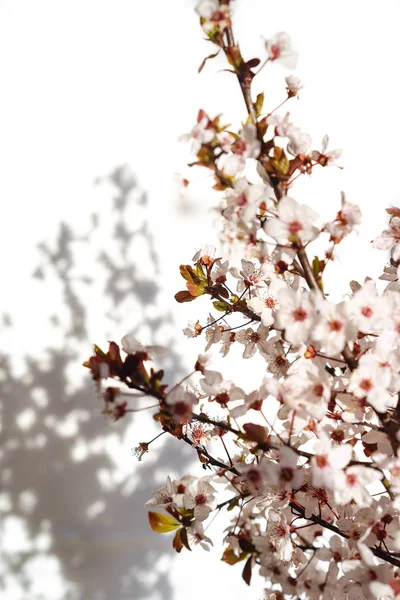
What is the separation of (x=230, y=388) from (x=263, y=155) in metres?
0.32

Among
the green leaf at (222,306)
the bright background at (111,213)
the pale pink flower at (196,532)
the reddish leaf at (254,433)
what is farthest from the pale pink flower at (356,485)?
the bright background at (111,213)

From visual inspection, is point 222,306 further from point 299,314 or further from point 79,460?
point 79,460

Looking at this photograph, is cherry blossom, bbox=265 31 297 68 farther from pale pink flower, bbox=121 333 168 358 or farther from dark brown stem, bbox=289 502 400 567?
dark brown stem, bbox=289 502 400 567

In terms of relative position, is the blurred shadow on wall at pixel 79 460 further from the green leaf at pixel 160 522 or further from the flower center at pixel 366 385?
the flower center at pixel 366 385

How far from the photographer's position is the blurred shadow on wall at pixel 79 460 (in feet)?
3.63

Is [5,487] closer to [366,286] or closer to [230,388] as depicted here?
[230,388]

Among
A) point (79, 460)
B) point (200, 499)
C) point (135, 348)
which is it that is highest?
point (79, 460)

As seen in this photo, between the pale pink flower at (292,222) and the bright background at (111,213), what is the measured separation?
1.92ft

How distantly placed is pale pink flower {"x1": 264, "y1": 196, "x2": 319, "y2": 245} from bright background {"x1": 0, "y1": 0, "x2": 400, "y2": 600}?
58 cm

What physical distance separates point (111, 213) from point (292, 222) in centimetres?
71

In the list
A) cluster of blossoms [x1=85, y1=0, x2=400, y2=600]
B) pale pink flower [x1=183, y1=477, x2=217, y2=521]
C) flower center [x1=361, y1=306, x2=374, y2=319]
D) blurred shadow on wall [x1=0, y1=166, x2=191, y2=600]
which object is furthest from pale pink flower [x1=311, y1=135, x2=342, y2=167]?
blurred shadow on wall [x1=0, y1=166, x2=191, y2=600]

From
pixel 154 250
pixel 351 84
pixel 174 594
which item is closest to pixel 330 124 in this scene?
pixel 351 84

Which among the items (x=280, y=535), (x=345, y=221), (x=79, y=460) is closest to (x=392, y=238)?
(x=345, y=221)

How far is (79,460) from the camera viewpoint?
3.76 feet
